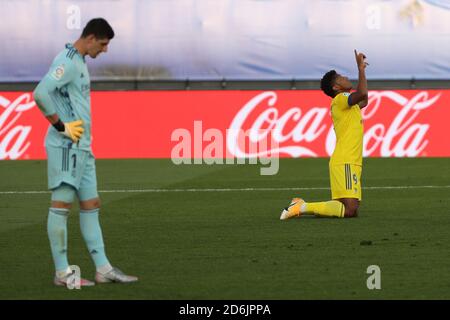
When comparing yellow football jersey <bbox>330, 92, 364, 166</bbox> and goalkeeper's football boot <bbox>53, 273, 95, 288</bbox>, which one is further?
yellow football jersey <bbox>330, 92, 364, 166</bbox>

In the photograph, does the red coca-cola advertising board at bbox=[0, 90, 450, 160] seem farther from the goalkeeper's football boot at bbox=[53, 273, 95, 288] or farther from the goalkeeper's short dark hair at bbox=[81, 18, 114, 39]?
the goalkeeper's short dark hair at bbox=[81, 18, 114, 39]

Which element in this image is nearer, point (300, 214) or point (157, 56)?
point (300, 214)

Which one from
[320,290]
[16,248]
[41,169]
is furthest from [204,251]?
[41,169]

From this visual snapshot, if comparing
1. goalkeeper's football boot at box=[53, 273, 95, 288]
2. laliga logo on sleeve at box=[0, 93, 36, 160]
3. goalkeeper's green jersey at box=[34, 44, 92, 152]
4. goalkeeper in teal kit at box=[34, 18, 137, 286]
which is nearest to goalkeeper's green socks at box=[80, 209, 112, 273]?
goalkeeper in teal kit at box=[34, 18, 137, 286]

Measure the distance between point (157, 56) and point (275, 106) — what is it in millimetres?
4562

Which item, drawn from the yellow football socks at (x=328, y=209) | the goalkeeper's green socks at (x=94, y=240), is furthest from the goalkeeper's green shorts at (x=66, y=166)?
the yellow football socks at (x=328, y=209)

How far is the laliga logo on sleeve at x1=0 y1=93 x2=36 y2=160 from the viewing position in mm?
26094

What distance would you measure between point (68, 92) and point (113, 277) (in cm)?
142

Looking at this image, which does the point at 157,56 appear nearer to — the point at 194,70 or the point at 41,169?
the point at 194,70

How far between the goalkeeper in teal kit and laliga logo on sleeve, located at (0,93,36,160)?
56.4ft

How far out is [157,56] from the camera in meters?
29.7

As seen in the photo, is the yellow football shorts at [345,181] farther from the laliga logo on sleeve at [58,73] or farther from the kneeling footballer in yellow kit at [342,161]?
the laliga logo on sleeve at [58,73]

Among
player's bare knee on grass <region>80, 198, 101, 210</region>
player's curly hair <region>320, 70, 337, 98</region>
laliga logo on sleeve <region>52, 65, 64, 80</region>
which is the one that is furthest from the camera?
player's curly hair <region>320, 70, 337, 98</region>
